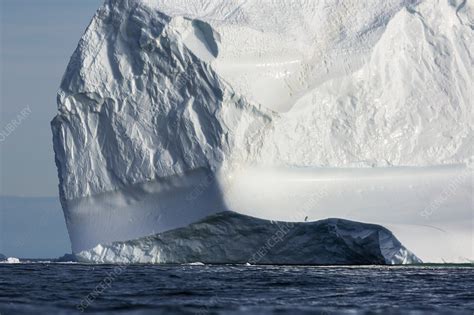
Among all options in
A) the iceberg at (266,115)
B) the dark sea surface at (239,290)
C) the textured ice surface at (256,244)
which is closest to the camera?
the dark sea surface at (239,290)

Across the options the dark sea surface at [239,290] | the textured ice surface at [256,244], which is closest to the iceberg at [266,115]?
the textured ice surface at [256,244]

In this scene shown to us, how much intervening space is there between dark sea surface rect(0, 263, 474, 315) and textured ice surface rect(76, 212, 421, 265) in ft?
2.07

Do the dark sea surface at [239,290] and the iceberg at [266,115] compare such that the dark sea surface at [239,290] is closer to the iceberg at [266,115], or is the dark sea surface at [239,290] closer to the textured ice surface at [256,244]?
the textured ice surface at [256,244]

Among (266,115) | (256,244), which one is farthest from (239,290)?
(266,115)

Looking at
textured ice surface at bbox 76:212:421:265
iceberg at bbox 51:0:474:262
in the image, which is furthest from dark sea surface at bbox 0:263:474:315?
iceberg at bbox 51:0:474:262

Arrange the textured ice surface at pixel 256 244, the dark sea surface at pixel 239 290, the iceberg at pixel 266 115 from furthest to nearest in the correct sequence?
1. the iceberg at pixel 266 115
2. the textured ice surface at pixel 256 244
3. the dark sea surface at pixel 239 290

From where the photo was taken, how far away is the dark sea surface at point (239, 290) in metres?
12.0

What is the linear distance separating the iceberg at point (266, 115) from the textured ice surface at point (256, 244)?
Answer: 0.86 feet

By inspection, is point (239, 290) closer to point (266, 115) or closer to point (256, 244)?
point (256, 244)

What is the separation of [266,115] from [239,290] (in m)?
7.61

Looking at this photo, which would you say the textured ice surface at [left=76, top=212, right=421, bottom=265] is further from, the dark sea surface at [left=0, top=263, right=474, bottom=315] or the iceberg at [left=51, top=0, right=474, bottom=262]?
the dark sea surface at [left=0, top=263, right=474, bottom=315]

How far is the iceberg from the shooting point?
21812 millimetres

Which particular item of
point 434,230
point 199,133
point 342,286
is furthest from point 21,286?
point 434,230

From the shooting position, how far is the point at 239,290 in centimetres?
1494
